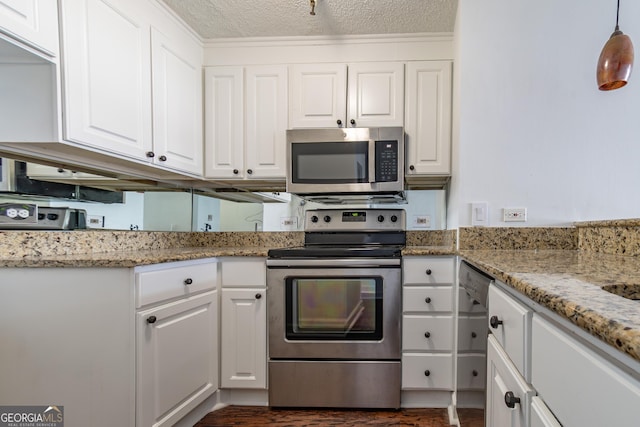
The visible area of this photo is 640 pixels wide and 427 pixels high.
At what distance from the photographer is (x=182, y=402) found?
61.0 inches

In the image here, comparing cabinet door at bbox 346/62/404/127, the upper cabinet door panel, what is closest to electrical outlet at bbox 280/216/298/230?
cabinet door at bbox 346/62/404/127

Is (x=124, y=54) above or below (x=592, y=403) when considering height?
above

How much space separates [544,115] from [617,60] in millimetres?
558

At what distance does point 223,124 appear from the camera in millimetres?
2170

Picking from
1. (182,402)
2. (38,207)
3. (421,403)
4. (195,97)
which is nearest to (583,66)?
(421,403)

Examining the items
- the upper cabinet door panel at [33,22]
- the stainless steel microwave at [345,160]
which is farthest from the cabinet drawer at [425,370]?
the upper cabinet door panel at [33,22]

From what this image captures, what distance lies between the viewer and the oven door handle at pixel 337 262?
5.80 ft

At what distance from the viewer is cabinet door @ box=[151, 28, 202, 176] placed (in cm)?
176

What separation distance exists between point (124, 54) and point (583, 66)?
2.33 m

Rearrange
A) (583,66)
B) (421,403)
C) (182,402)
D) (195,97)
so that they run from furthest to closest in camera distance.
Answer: (195,97)
(421,403)
(583,66)
(182,402)

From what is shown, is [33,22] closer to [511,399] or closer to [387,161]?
[387,161]

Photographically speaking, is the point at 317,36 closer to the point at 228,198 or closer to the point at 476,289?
the point at 228,198

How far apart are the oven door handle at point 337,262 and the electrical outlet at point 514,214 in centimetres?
62

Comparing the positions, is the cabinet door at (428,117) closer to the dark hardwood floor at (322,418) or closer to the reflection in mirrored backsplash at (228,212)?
the reflection in mirrored backsplash at (228,212)
